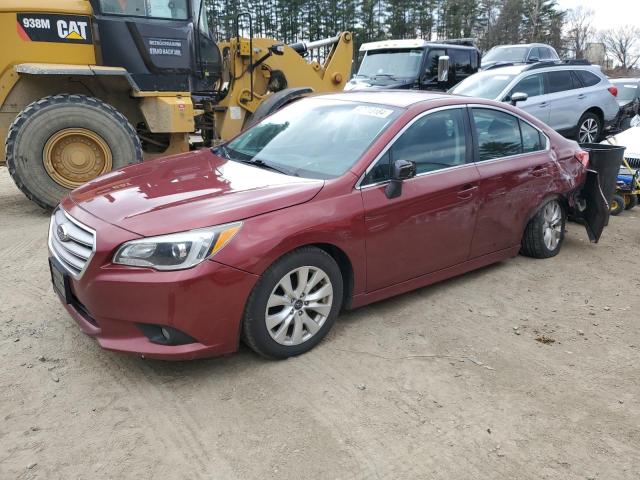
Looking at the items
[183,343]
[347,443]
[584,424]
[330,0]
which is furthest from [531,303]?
[330,0]

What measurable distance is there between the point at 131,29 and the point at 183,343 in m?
5.19

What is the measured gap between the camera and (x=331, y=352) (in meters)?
3.53

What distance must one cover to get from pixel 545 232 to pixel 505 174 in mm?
964

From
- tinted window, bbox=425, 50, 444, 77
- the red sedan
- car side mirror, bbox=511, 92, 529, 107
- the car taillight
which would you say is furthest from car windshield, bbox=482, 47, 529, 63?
the red sedan

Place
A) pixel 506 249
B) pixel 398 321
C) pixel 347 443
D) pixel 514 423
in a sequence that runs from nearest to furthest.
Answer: pixel 347 443 < pixel 514 423 < pixel 398 321 < pixel 506 249

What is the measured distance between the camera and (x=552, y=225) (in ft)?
17.3

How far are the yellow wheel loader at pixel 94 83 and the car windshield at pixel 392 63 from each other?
18.8ft

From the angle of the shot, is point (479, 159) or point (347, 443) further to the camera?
point (479, 159)

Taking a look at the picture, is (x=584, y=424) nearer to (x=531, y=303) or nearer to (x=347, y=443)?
(x=347, y=443)

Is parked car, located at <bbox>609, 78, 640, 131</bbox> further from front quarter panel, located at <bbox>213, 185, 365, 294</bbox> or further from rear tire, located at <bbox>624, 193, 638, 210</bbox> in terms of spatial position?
front quarter panel, located at <bbox>213, 185, 365, 294</bbox>

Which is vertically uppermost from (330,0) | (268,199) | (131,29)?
(330,0)

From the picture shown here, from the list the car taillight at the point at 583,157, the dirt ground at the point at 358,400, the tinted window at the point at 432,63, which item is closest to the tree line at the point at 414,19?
the tinted window at the point at 432,63

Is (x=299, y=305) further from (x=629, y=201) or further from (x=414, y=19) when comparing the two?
(x=414, y=19)

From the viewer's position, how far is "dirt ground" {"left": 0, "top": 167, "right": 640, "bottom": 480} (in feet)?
8.50
